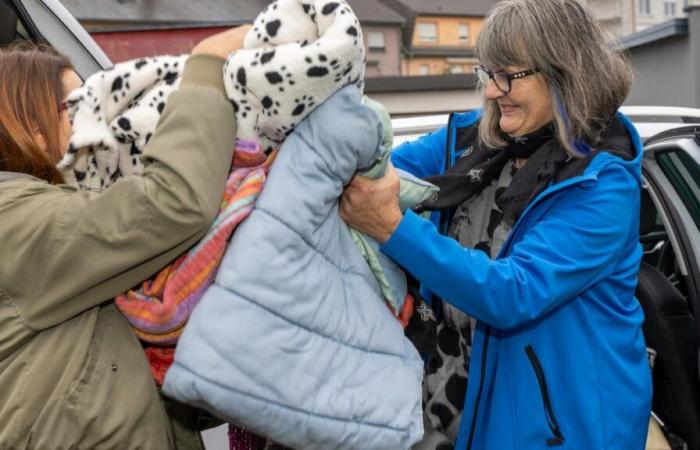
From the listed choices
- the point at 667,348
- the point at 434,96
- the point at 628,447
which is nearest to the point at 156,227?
the point at 628,447

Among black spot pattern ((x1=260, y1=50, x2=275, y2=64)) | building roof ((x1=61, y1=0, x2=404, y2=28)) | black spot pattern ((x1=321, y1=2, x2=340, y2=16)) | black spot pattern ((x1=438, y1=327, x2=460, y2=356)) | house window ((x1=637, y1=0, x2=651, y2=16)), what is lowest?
house window ((x1=637, y1=0, x2=651, y2=16))

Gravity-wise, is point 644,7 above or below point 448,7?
below

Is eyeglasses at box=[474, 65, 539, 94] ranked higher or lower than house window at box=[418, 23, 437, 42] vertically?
higher

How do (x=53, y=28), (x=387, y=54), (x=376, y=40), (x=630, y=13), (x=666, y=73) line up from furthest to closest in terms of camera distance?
(x=630, y=13) → (x=387, y=54) → (x=376, y=40) → (x=666, y=73) → (x=53, y=28)

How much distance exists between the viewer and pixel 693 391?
3.04 metres

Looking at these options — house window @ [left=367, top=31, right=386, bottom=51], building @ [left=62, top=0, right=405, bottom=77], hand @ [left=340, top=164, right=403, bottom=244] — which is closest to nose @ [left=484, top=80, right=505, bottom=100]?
hand @ [left=340, top=164, right=403, bottom=244]

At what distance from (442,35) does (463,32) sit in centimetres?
213

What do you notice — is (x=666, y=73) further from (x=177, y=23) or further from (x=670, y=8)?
(x=670, y=8)

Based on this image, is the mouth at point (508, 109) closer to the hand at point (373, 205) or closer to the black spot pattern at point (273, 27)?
the hand at point (373, 205)

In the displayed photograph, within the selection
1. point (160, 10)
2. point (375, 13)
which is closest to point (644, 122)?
point (160, 10)

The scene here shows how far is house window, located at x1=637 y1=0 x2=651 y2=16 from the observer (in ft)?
184

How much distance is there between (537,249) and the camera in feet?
6.19

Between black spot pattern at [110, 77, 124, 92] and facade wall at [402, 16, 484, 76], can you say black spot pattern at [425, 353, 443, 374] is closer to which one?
black spot pattern at [110, 77, 124, 92]

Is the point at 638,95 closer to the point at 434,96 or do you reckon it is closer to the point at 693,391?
the point at 434,96
